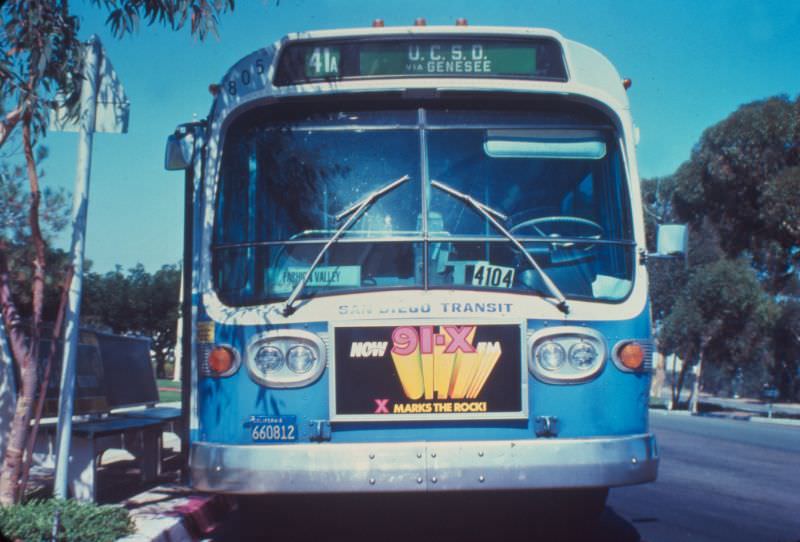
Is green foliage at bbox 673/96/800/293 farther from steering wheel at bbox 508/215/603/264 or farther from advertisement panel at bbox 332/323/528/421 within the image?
advertisement panel at bbox 332/323/528/421

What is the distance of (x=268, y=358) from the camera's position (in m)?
5.33

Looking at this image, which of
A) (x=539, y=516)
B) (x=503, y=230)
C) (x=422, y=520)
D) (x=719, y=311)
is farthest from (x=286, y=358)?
(x=719, y=311)

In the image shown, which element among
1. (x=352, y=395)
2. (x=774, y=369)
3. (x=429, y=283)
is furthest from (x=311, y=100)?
(x=774, y=369)

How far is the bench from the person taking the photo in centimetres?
752

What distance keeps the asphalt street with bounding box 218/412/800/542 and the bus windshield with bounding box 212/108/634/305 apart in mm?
1751

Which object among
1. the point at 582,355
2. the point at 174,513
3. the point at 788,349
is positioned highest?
the point at 788,349

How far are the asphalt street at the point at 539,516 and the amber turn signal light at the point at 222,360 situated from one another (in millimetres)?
1343

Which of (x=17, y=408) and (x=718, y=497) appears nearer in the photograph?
Answer: (x=17, y=408)

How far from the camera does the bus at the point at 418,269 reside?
5.20 metres

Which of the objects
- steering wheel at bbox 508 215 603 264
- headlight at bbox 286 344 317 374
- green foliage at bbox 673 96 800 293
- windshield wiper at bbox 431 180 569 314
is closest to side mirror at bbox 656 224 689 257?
steering wheel at bbox 508 215 603 264

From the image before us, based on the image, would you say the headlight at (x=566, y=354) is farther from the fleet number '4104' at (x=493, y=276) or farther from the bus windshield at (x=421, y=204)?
the fleet number '4104' at (x=493, y=276)

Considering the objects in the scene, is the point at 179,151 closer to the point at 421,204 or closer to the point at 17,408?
the point at 421,204

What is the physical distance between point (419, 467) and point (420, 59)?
98.2 inches

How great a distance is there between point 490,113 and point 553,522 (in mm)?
3359
